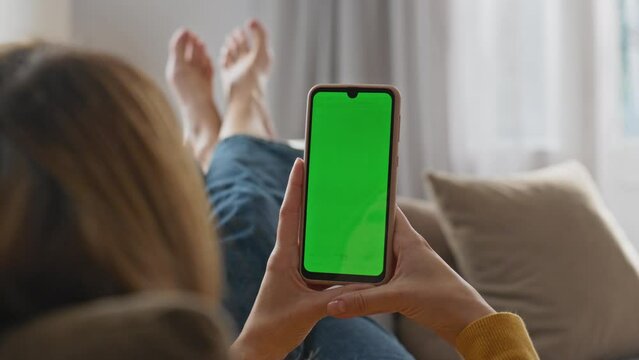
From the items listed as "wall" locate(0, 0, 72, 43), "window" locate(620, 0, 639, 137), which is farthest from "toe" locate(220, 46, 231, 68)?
"window" locate(620, 0, 639, 137)

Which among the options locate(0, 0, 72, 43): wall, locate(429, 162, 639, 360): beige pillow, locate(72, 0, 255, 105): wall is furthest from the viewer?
locate(72, 0, 255, 105): wall

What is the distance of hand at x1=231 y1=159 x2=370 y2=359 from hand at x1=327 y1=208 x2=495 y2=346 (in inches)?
1.0

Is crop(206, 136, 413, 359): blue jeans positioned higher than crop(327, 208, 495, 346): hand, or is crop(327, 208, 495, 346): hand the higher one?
crop(327, 208, 495, 346): hand

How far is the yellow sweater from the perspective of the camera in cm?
87

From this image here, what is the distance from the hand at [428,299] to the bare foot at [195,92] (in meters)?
1.14

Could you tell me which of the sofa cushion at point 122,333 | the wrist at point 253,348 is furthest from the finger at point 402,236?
the sofa cushion at point 122,333

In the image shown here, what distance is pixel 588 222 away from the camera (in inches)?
80.4

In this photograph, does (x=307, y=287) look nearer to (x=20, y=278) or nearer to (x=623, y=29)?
(x=20, y=278)

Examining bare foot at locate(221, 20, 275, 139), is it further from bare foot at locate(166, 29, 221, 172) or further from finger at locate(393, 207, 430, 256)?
finger at locate(393, 207, 430, 256)

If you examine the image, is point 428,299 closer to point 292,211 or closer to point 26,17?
point 292,211

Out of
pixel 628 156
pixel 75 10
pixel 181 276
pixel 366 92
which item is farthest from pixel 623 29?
pixel 181 276

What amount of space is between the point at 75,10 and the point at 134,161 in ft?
7.72

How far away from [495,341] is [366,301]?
0.36ft

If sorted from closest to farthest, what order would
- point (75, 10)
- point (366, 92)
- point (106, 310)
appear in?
point (106, 310) < point (366, 92) < point (75, 10)
